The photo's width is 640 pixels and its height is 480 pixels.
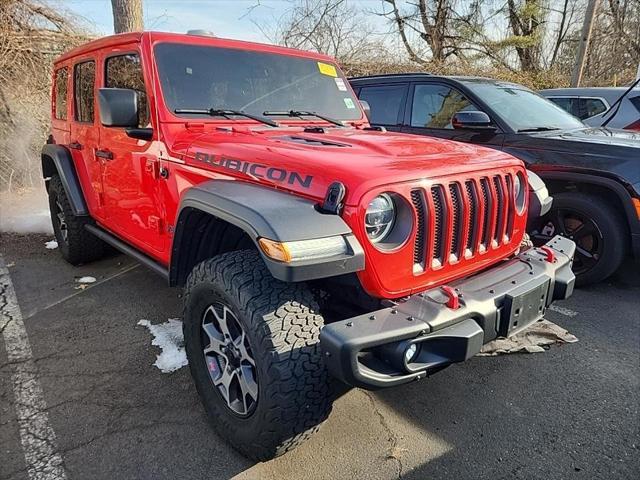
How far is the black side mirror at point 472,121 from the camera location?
4.38 metres

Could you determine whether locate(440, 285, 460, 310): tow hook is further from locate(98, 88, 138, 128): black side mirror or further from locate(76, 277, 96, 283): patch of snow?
locate(76, 277, 96, 283): patch of snow

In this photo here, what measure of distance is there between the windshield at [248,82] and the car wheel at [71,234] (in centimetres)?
204

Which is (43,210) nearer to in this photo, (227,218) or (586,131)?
Answer: (227,218)

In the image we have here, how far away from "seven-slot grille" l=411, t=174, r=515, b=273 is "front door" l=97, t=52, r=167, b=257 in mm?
1704

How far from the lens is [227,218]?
201cm

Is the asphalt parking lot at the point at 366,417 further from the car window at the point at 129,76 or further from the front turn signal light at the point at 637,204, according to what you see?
the car window at the point at 129,76

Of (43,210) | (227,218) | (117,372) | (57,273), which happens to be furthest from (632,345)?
(43,210)

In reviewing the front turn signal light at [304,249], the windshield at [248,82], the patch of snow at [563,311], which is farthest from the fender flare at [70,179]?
the patch of snow at [563,311]

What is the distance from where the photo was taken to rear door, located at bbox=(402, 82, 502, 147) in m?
4.65

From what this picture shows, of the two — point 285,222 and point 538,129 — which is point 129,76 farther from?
point 538,129

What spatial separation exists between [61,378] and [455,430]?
2296 millimetres

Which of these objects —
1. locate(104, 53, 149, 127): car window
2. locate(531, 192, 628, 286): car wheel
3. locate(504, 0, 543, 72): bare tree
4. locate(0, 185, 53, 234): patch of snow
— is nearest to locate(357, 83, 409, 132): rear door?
locate(531, 192, 628, 286): car wheel

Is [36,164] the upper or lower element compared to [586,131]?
lower

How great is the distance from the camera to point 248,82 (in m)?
3.16
